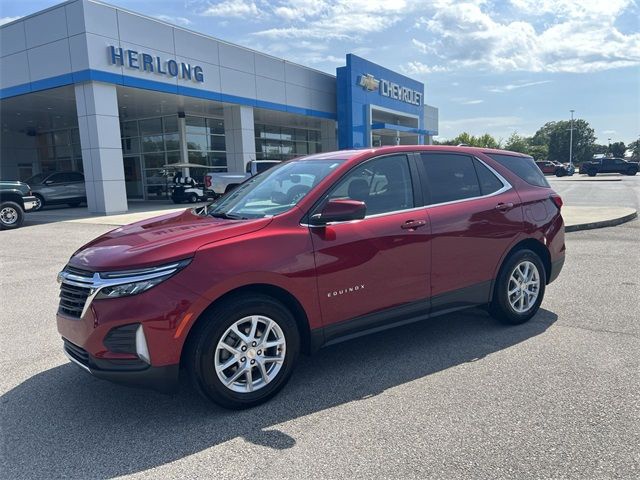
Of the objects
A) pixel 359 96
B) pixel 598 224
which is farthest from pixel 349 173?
pixel 359 96

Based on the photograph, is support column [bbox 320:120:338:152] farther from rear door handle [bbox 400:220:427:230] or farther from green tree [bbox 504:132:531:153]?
green tree [bbox 504:132:531:153]

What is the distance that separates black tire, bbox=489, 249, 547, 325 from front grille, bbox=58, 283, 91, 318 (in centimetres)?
365

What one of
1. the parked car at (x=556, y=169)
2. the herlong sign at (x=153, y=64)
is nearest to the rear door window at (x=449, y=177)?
the herlong sign at (x=153, y=64)

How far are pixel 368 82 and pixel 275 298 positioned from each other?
30683 mm

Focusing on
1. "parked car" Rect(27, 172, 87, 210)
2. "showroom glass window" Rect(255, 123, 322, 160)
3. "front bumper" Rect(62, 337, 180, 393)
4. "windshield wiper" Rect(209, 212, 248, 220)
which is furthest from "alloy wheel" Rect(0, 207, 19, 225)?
"showroom glass window" Rect(255, 123, 322, 160)

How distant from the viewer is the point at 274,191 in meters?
4.12

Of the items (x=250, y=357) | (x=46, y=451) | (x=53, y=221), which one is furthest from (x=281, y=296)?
(x=53, y=221)

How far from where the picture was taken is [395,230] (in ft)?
12.9

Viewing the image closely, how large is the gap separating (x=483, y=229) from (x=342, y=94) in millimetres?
27857

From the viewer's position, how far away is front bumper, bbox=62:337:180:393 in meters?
3.01

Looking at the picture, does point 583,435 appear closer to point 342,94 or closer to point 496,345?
point 496,345

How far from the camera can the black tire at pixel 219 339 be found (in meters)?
3.10

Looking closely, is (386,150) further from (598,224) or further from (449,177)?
(598,224)

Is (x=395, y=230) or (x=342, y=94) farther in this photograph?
(x=342, y=94)
